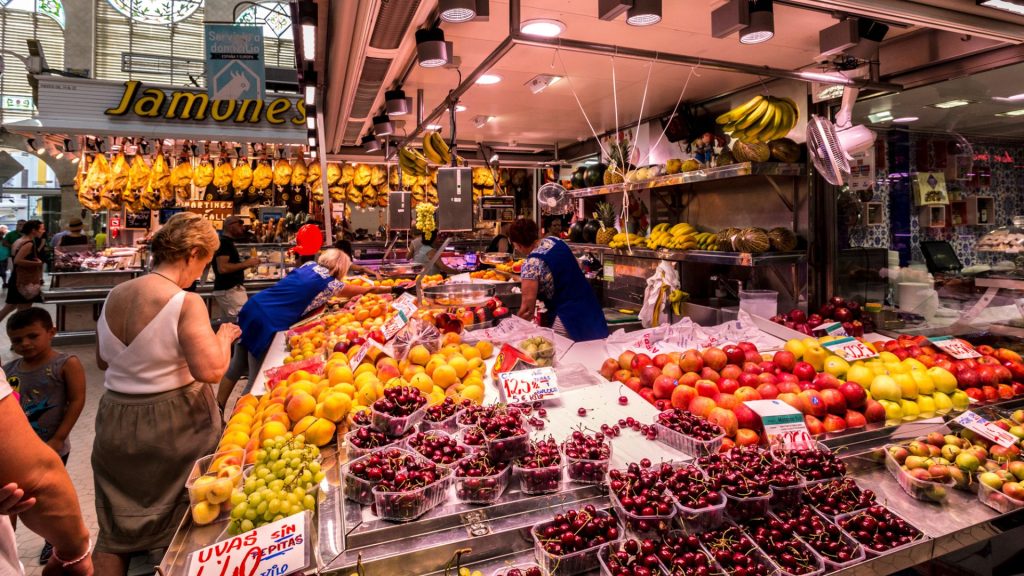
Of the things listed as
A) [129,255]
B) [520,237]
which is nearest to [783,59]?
[520,237]

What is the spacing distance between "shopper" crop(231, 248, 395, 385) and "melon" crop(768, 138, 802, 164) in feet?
12.6

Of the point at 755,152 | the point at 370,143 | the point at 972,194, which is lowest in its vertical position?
the point at 972,194

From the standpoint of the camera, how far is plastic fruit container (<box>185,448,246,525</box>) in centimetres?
155

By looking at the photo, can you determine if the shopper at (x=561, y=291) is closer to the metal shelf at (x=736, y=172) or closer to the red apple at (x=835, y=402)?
the metal shelf at (x=736, y=172)

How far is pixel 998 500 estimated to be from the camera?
5.97 ft

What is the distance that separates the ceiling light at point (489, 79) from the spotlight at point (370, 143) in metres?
2.47

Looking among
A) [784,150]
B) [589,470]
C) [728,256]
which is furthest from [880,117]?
[589,470]

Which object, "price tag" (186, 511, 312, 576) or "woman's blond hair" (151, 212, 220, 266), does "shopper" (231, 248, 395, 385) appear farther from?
"price tag" (186, 511, 312, 576)

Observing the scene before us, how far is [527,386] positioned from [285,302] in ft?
9.95

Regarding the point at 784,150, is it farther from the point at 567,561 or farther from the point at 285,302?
the point at 285,302

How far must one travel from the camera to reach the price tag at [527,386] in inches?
90.7

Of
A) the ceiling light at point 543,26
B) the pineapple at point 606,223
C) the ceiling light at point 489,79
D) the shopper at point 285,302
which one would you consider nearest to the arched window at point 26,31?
the shopper at point 285,302

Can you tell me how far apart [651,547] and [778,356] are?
165 centimetres

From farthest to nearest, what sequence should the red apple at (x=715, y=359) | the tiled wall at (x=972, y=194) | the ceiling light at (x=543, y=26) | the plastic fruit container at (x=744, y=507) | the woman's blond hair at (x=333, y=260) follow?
the woman's blond hair at (x=333, y=260) < the tiled wall at (x=972, y=194) < the ceiling light at (x=543, y=26) < the red apple at (x=715, y=359) < the plastic fruit container at (x=744, y=507)
